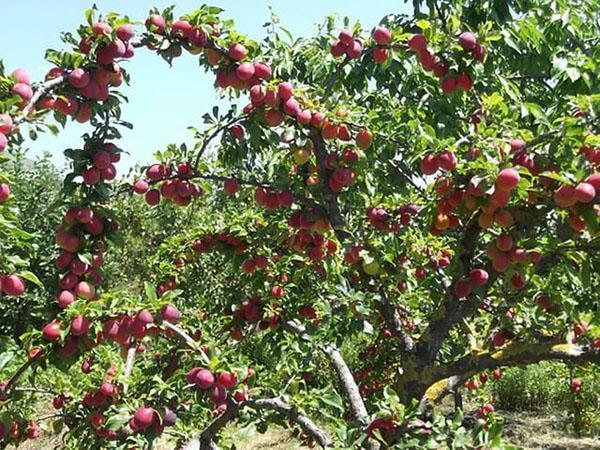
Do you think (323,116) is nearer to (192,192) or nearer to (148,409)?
(192,192)

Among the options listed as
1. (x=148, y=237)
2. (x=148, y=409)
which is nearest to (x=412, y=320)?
(x=148, y=409)

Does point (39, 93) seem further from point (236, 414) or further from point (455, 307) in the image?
point (455, 307)

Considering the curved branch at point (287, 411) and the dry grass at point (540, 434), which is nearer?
the curved branch at point (287, 411)

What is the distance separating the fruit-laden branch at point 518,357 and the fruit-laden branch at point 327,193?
0.68m

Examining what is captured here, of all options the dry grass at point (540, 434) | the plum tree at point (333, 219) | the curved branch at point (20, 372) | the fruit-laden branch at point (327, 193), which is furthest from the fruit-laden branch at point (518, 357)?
the dry grass at point (540, 434)

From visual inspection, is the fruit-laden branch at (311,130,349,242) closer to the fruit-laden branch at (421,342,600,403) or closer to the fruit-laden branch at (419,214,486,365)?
the fruit-laden branch at (419,214,486,365)

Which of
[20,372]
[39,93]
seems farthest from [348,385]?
[39,93]

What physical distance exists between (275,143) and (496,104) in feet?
2.59

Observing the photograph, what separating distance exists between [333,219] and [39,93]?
1.20 m

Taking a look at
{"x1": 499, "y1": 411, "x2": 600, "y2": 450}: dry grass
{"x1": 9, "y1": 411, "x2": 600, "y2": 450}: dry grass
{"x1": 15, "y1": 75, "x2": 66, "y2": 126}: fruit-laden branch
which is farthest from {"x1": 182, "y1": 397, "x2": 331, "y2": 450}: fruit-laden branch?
{"x1": 499, "y1": 411, "x2": 600, "y2": 450}: dry grass

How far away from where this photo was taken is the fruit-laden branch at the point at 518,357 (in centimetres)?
206

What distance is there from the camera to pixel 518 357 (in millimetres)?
2178

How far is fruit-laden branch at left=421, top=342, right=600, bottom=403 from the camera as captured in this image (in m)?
2.06

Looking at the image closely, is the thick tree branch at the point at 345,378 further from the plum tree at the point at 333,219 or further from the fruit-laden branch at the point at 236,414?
the fruit-laden branch at the point at 236,414
